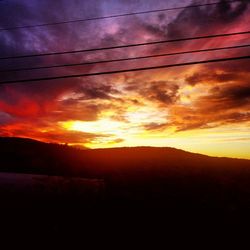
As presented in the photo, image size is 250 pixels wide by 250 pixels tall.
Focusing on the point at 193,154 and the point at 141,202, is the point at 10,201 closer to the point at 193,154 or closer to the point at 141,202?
the point at 141,202

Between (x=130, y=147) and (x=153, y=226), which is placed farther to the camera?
(x=130, y=147)

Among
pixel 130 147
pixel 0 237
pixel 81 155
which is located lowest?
pixel 0 237

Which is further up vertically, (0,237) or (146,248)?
(0,237)

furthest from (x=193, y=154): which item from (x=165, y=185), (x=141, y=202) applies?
(x=141, y=202)

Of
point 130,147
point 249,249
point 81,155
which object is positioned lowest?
point 249,249

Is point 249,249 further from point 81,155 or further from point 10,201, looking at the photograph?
point 81,155

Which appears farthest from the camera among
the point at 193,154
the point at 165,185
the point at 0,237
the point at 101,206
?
the point at 193,154

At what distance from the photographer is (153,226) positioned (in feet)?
52.5

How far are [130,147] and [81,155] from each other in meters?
23.4

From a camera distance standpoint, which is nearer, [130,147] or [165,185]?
[165,185]

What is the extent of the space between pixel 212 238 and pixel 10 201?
9258 millimetres

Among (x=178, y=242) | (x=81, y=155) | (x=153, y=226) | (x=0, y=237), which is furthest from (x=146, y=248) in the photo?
(x=81, y=155)

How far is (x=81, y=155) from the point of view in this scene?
48.5m

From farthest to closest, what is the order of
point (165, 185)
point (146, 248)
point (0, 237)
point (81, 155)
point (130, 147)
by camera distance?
point (130, 147) → point (81, 155) → point (165, 185) → point (146, 248) → point (0, 237)
